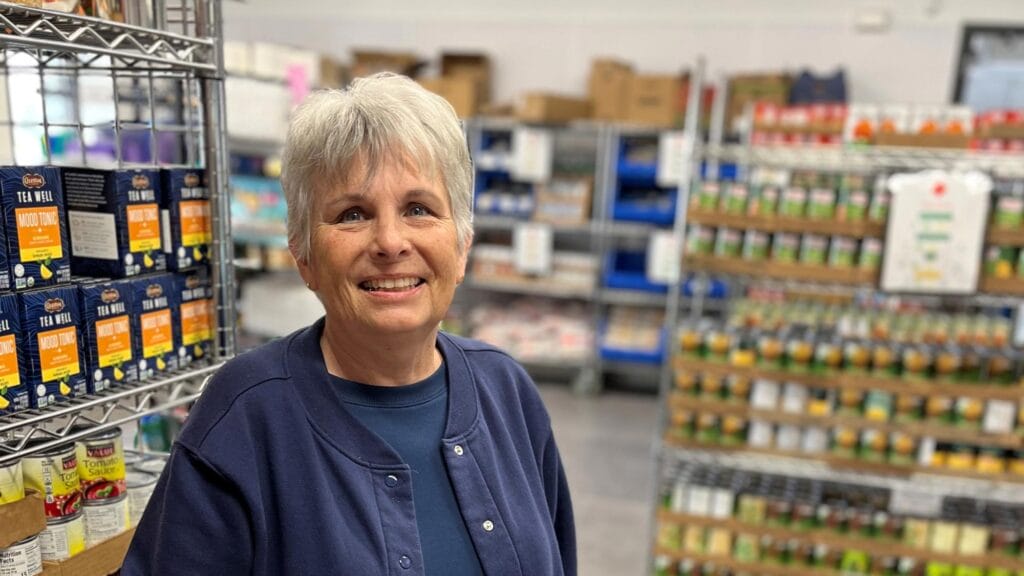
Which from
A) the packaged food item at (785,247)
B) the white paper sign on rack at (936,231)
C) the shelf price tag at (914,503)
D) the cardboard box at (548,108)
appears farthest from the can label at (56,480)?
the cardboard box at (548,108)

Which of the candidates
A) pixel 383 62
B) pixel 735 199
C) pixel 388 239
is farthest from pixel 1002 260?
pixel 383 62

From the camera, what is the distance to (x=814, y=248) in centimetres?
277

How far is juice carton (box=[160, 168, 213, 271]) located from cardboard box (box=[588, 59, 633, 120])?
4.55 metres

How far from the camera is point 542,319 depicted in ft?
20.3

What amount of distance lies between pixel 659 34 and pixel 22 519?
5818 mm

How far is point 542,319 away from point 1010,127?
3.80 m

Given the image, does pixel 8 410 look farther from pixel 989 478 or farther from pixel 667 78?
pixel 667 78

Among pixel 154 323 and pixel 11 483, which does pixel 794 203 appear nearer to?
pixel 154 323

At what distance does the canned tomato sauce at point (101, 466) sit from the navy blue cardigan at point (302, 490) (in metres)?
0.28

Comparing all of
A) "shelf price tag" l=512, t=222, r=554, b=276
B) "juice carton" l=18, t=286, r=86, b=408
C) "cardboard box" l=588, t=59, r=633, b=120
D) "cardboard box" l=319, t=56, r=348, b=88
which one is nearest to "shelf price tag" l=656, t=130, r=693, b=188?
"cardboard box" l=588, t=59, r=633, b=120

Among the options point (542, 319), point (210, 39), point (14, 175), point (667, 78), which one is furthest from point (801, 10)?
point (14, 175)

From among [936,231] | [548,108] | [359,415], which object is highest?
[548,108]

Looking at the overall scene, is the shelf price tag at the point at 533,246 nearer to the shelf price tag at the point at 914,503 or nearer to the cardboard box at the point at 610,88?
the cardboard box at the point at 610,88

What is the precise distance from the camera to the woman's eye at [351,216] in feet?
3.77
